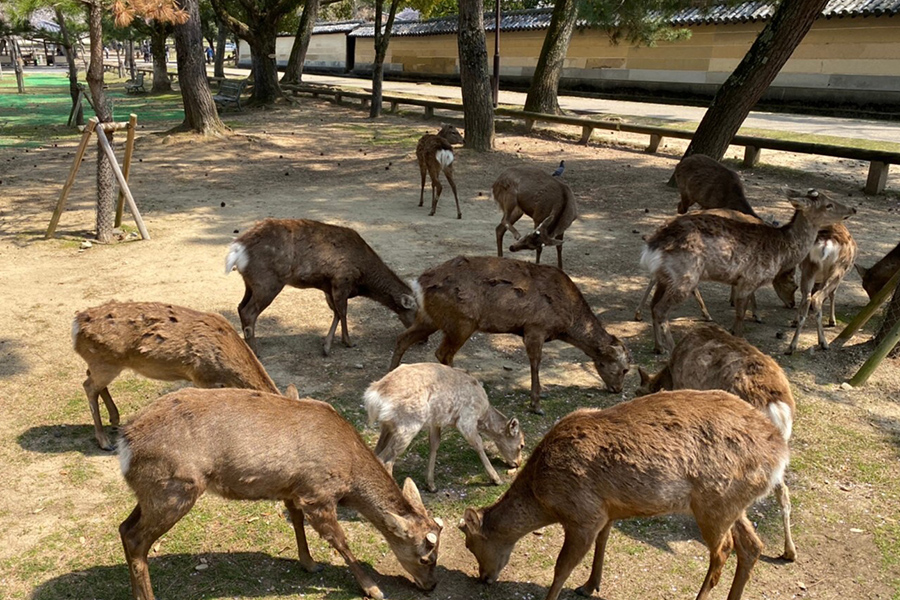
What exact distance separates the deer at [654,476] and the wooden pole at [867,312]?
3.17 meters

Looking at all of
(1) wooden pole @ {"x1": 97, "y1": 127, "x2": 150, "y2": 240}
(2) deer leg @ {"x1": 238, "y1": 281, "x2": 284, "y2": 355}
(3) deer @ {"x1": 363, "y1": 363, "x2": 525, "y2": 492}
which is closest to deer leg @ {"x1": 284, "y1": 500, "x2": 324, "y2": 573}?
(3) deer @ {"x1": 363, "y1": 363, "x2": 525, "y2": 492}

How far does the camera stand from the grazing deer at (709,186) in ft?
26.9

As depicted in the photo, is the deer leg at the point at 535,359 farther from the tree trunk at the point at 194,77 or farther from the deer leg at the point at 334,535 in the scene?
the tree trunk at the point at 194,77

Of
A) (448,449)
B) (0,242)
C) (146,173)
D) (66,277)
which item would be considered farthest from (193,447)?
(146,173)

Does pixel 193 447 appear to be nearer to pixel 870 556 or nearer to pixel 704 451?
pixel 704 451

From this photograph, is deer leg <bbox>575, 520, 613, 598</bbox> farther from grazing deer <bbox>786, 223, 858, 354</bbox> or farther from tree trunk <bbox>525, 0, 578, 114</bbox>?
tree trunk <bbox>525, 0, 578, 114</bbox>

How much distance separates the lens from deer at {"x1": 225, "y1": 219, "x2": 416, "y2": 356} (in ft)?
18.5

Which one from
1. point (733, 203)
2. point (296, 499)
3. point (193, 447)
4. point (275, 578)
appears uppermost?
point (733, 203)

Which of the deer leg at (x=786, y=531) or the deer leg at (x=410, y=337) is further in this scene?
the deer leg at (x=410, y=337)

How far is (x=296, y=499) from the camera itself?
3311mm

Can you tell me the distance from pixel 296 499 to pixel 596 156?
11.6m

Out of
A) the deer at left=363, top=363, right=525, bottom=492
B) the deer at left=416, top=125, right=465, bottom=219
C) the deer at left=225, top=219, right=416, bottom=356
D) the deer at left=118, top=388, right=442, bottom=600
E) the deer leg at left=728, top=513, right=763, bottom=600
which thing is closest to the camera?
the deer at left=118, top=388, right=442, bottom=600

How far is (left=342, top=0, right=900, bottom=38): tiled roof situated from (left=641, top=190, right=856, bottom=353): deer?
8707mm

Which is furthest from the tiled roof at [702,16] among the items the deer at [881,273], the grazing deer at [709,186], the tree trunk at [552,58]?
the deer at [881,273]
